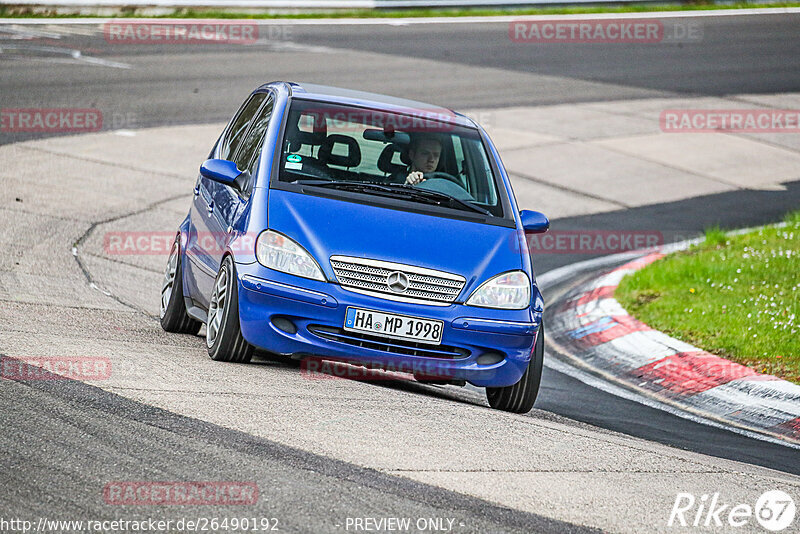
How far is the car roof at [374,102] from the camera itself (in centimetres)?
781

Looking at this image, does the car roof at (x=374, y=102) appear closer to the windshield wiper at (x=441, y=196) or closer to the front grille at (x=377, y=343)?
the windshield wiper at (x=441, y=196)

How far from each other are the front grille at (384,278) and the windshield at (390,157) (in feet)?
2.51

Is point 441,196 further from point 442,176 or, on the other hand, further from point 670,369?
point 670,369

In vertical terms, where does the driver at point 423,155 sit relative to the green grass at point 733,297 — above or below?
above

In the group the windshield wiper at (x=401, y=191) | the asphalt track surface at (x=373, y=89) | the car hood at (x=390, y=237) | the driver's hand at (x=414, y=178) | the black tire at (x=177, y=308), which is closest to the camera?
the asphalt track surface at (x=373, y=89)

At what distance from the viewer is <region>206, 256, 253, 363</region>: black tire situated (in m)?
6.57

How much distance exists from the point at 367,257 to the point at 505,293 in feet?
2.76

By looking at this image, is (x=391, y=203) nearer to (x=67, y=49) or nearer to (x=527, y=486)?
(x=527, y=486)

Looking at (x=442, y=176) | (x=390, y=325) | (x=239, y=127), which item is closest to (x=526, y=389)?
(x=390, y=325)

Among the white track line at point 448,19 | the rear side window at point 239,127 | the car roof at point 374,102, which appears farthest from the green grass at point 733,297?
the white track line at point 448,19

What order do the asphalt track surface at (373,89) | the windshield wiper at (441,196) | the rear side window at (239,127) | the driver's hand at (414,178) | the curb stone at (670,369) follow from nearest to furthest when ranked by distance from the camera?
the asphalt track surface at (373,89)
the windshield wiper at (441,196)
the driver's hand at (414,178)
the curb stone at (670,369)
the rear side window at (239,127)

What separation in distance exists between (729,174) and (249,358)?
11659 millimetres

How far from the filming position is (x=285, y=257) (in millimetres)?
6438

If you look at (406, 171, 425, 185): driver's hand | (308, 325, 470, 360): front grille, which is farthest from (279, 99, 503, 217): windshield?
(308, 325, 470, 360): front grille
